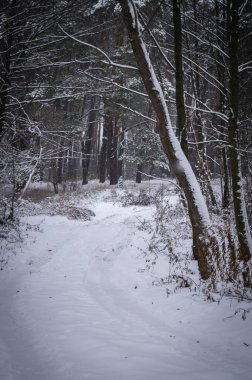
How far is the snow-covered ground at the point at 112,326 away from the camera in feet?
9.70

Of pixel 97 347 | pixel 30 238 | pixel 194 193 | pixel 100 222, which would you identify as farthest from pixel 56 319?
pixel 100 222

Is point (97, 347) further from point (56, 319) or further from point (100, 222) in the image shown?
point (100, 222)

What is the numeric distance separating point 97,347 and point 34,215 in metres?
8.79

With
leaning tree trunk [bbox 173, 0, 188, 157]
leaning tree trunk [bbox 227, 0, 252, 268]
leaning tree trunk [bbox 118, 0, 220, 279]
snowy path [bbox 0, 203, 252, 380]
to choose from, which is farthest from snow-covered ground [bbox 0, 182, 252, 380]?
leaning tree trunk [bbox 173, 0, 188, 157]

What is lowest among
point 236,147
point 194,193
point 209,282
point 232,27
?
point 209,282

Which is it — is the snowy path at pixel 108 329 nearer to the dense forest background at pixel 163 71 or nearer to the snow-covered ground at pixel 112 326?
the snow-covered ground at pixel 112 326

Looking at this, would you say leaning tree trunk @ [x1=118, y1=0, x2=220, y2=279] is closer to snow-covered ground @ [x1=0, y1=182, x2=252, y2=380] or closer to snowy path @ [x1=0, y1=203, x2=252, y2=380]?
snow-covered ground @ [x1=0, y1=182, x2=252, y2=380]

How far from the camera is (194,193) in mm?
4855

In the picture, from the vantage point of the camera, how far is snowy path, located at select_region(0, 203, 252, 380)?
2.95m

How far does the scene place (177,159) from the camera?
193 inches

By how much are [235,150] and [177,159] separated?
3.07ft

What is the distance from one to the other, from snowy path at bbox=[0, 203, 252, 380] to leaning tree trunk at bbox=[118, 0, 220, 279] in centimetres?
90

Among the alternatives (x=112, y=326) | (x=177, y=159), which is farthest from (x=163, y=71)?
(x=112, y=326)

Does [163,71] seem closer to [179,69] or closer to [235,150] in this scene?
[179,69]
